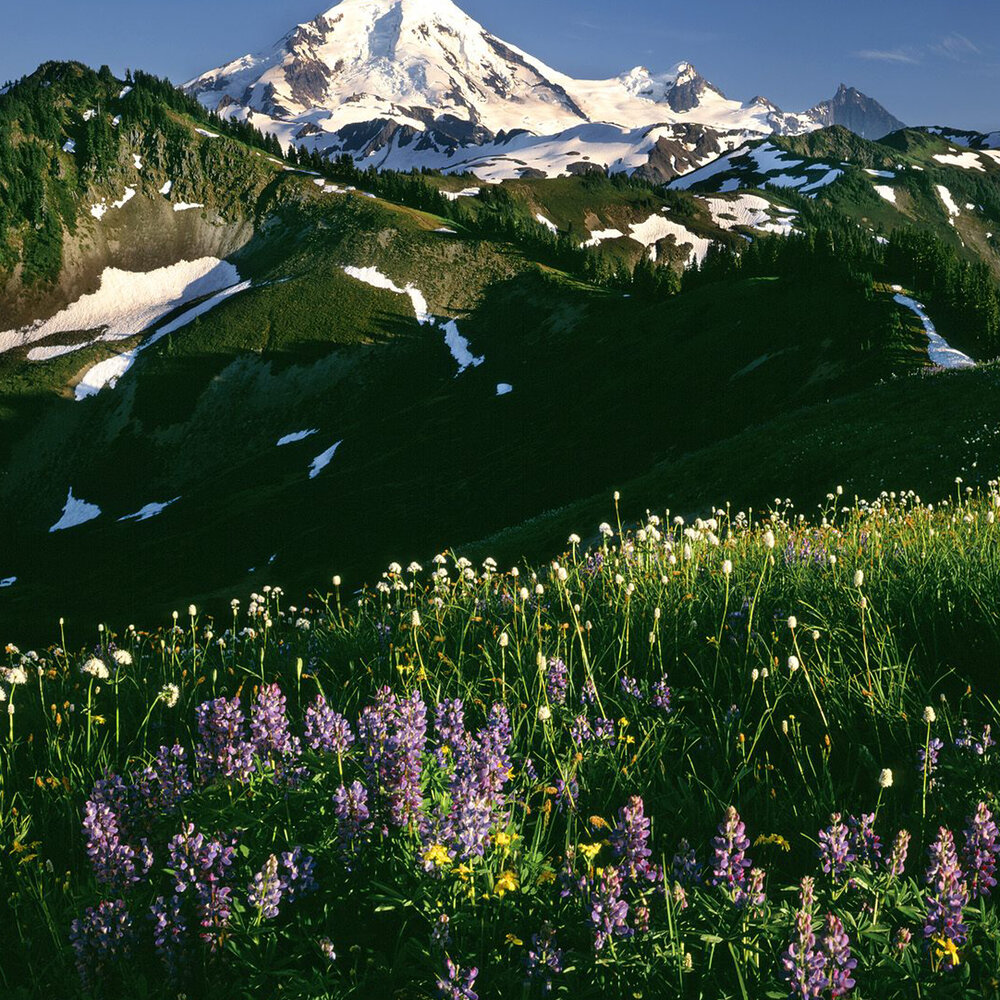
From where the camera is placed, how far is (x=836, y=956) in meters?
2.44

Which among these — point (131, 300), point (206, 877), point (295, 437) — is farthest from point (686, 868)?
point (131, 300)

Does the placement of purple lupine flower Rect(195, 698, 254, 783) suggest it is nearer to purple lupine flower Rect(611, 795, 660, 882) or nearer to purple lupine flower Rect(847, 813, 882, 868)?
purple lupine flower Rect(611, 795, 660, 882)

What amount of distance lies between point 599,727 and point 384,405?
345 ft

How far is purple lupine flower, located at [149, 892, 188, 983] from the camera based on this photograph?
309 cm

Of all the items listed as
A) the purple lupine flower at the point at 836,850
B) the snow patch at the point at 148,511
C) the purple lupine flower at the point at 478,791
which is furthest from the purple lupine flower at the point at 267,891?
the snow patch at the point at 148,511

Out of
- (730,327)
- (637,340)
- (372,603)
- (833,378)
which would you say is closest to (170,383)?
(637,340)

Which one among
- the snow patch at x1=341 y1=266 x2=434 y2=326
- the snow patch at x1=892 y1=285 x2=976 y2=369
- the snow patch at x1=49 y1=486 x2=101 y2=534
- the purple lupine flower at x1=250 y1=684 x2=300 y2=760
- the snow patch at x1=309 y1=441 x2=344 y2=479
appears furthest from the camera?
the snow patch at x1=341 y1=266 x2=434 y2=326

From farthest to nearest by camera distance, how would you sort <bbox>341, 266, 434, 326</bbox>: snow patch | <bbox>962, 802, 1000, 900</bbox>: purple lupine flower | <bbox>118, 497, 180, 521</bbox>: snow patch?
<bbox>341, 266, 434, 326</bbox>: snow patch
<bbox>118, 497, 180, 521</bbox>: snow patch
<bbox>962, 802, 1000, 900</bbox>: purple lupine flower

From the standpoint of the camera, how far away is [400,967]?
9.56 ft

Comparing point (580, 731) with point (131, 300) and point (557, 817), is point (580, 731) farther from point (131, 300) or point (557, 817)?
point (131, 300)

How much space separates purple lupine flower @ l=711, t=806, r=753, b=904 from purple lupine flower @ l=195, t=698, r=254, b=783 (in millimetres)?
2268

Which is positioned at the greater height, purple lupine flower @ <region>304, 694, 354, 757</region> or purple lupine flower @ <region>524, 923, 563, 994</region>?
purple lupine flower @ <region>304, 694, 354, 757</region>

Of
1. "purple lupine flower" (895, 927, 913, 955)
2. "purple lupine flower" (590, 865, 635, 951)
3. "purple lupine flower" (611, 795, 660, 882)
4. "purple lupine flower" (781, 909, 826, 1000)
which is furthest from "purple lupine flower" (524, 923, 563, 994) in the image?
"purple lupine flower" (895, 927, 913, 955)

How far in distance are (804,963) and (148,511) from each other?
357ft
